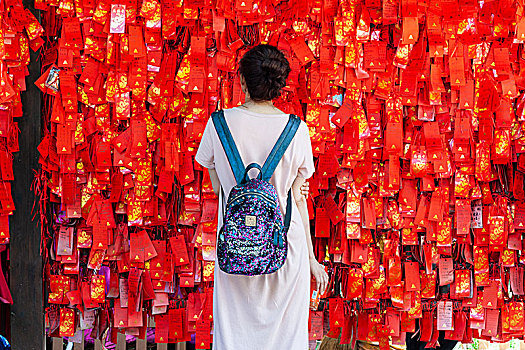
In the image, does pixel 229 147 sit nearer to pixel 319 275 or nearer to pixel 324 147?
pixel 319 275

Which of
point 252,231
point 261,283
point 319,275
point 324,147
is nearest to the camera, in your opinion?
point 252,231

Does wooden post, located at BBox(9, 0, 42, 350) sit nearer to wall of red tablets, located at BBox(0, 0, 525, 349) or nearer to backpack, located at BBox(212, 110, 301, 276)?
wall of red tablets, located at BBox(0, 0, 525, 349)

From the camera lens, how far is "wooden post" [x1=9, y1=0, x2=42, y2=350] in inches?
148

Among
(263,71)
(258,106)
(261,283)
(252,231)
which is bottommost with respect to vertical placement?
(261,283)

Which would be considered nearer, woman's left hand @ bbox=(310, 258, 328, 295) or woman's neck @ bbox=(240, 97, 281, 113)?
woman's neck @ bbox=(240, 97, 281, 113)

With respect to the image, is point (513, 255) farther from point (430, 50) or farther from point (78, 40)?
point (78, 40)

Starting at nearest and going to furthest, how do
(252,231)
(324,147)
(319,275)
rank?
(252,231) → (319,275) → (324,147)

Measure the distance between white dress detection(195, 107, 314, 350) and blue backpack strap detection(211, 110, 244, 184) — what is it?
2cm

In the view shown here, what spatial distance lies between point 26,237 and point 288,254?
1792 millimetres

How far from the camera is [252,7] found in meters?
3.62

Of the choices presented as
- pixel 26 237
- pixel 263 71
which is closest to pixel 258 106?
pixel 263 71

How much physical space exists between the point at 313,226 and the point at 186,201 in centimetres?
67

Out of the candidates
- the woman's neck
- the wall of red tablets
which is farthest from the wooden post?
the woman's neck

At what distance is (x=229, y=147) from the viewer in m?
2.47
